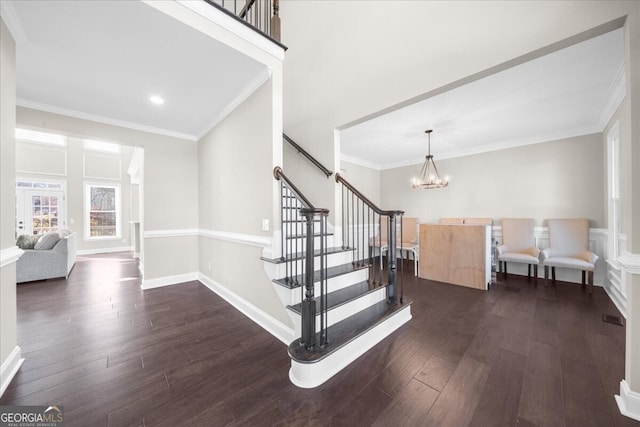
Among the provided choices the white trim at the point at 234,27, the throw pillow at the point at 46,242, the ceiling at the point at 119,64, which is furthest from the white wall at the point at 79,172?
the white trim at the point at 234,27

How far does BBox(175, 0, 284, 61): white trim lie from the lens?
185 centimetres

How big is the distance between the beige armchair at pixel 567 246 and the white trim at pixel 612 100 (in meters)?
1.64

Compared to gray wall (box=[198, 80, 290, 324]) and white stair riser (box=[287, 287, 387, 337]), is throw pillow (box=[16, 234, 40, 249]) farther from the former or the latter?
white stair riser (box=[287, 287, 387, 337])

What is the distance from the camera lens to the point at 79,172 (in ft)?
23.1

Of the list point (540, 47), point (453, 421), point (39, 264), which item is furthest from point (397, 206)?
point (39, 264)

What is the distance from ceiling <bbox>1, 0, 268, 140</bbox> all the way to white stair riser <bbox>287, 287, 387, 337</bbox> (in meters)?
2.50

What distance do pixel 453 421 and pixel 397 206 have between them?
5.66m

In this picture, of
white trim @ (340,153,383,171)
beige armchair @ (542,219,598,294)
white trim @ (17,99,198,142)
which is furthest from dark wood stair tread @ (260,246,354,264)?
beige armchair @ (542,219,598,294)

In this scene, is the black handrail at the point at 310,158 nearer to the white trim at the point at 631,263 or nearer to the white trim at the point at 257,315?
the white trim at the point at 257,315

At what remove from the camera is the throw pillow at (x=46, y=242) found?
418 cm

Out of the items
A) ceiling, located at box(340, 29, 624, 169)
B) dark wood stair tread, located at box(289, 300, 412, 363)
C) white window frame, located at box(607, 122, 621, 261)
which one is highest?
ceiling, located at box(340, 29, 624, 169)

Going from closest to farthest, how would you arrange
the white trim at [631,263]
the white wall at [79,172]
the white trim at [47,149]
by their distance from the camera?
1. the white trim at [631,263]
2. the white trim at [47,149]
3. the white wall at [79,172]

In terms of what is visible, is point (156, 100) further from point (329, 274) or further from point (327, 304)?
point (327, 304)

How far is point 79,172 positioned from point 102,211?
1317mm
